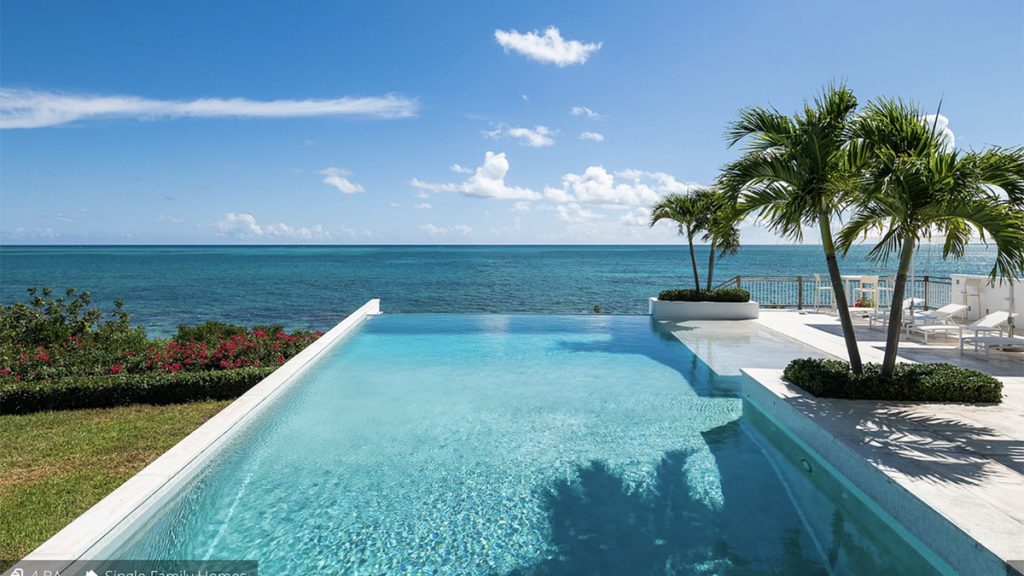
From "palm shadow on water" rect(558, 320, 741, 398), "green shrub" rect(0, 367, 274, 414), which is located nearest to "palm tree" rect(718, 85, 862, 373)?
"palm shadow on water" rect(558, 320, 741, 398)

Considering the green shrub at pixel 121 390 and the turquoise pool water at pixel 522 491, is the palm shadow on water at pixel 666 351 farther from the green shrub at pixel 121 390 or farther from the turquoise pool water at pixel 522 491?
the green shrub at pixel 121 390

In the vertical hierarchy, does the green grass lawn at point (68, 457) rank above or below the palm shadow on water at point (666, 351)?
below

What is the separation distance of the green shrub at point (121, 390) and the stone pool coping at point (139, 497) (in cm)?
210

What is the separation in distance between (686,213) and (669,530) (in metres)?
13.5

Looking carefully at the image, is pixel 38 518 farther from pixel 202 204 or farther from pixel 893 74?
pixel 202 204

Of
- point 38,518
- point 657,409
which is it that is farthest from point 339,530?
point 657,409

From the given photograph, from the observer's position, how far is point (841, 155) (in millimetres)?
5848

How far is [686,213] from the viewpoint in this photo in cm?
1588

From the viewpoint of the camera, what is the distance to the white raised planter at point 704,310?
14289 mm

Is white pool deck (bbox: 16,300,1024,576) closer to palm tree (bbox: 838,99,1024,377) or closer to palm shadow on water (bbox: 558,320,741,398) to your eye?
palm shadow on water (bbox: 558,320,741,398)

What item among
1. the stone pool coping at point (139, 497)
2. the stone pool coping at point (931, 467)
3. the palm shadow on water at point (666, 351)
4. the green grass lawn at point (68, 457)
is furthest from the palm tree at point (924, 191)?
the green grass lawn at point (68, 457)

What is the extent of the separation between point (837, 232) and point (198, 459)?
7672 mm

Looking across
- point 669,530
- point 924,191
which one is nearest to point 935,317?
point 924,191

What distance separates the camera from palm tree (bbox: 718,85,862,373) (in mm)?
5801
